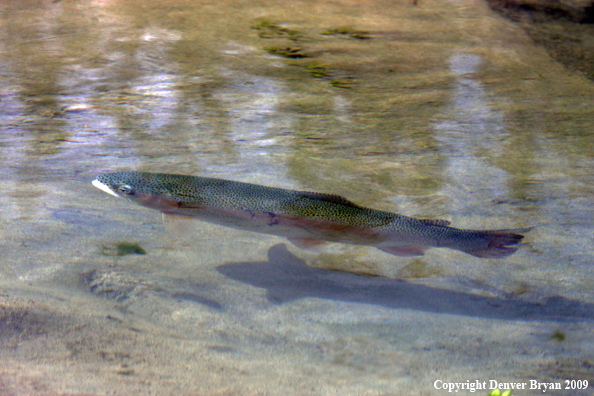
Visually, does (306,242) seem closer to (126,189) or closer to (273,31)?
(126,189)

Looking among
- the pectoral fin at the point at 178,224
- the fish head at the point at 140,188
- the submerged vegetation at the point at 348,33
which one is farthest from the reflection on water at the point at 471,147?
the submerged vegetation at the point at 348,33

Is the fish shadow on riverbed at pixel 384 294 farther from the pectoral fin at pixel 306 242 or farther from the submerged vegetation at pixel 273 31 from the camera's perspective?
the submerged vegetation at pixel 273 31

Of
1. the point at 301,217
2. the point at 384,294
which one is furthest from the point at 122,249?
the point at 384,294

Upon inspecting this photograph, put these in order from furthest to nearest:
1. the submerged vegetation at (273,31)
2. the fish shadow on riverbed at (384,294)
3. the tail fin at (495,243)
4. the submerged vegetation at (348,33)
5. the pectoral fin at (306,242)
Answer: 1. the submerged vegetation at (348,33)
2. the submerged vegetation at (273,31)
3. the pectoral fin at (306,242)
4. the tail fin at (495,243)
5. the fish shadow on riverbed at (384,294)

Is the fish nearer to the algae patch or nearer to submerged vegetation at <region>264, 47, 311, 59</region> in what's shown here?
the algae patch

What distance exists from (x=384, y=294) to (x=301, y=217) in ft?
2.71

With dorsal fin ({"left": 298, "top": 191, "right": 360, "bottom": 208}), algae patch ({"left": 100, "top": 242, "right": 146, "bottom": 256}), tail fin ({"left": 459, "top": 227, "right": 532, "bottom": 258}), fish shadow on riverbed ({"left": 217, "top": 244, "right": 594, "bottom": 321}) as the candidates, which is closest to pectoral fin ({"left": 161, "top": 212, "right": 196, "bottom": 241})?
algae patch ({"left": 100, "top": 242, "right": 146, "bottom": 256})

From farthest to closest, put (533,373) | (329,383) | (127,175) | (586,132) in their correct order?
(586,132) < (127,175) < (533,373) < (329,383)

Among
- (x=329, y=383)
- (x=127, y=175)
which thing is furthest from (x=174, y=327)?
(x=127, y=175)

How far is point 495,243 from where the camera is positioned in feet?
10.5

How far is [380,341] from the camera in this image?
2631mm

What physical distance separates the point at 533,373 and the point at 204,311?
1.92 meters

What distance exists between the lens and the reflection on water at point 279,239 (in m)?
2.30

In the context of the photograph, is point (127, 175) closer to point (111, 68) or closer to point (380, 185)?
point (380, 185)
